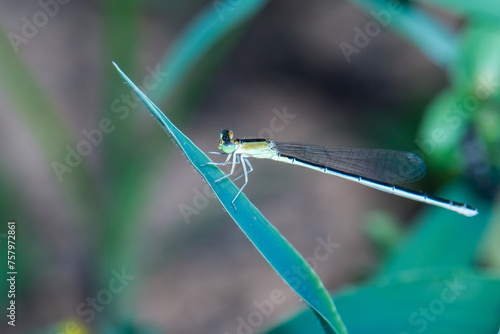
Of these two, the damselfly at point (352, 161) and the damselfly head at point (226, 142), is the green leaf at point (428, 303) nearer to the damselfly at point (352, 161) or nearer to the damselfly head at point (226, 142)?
the damselfly at point (352, 161)

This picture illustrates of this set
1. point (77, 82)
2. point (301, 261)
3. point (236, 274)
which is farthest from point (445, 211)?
point (77, 82)

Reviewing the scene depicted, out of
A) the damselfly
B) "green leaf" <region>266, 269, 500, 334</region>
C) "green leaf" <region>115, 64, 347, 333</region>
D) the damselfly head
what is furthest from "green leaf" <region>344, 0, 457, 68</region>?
"green leaf" <region>115, 64, 347, 333</region>

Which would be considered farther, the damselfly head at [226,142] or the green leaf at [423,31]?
the green leaf at [423,31]

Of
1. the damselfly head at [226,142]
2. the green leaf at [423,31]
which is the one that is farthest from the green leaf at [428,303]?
the green leaf at [423,31]

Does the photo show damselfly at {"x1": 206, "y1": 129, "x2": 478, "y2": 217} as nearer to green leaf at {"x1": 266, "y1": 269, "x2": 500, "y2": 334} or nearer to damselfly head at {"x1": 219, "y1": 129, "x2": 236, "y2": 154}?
damselfly head at {"x1": 219, "y1": 129, "x2": 236, "y2": 154}

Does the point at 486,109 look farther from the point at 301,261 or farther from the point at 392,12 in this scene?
the point at 301,261

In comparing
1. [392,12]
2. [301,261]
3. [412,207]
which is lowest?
[412,207]
